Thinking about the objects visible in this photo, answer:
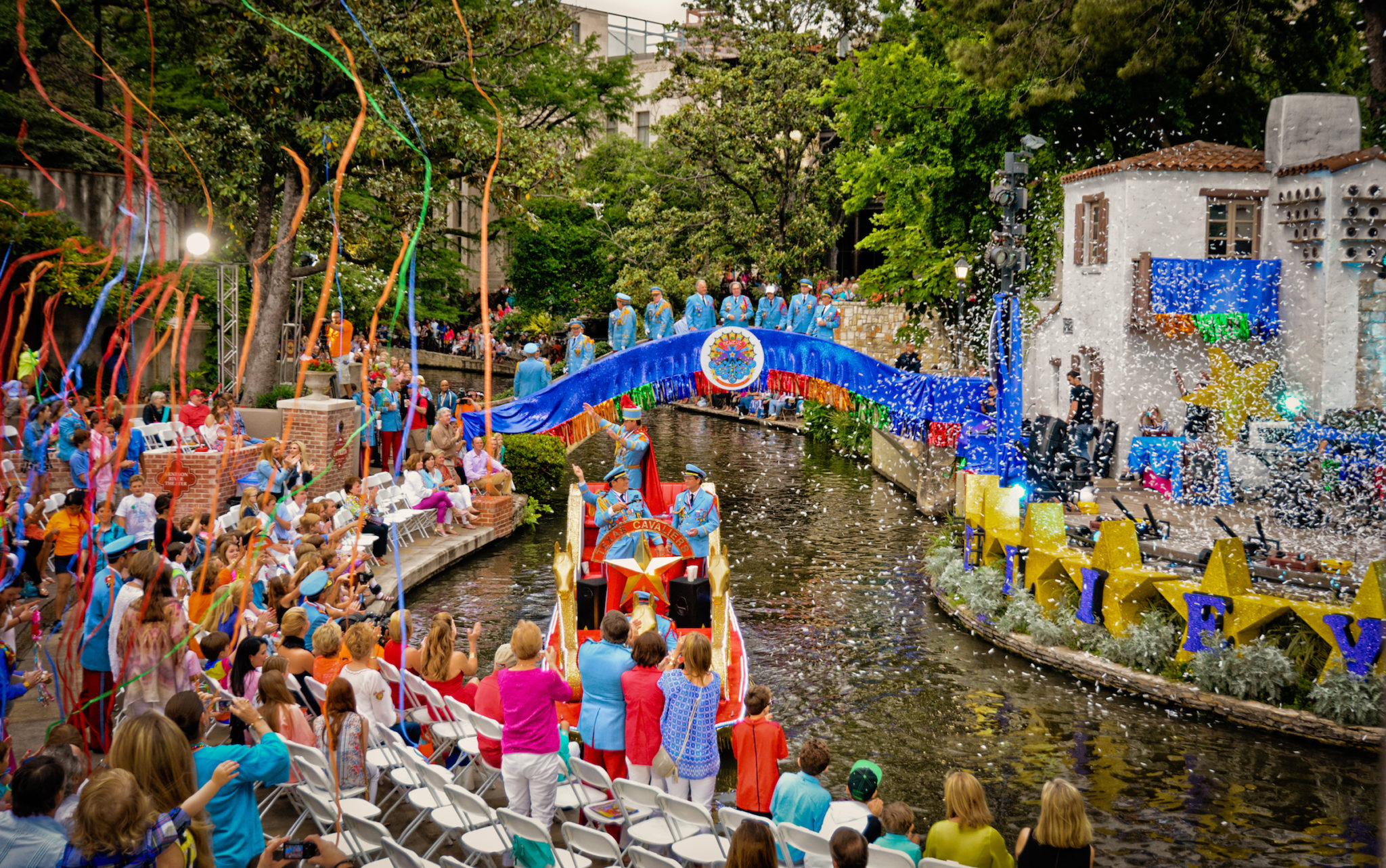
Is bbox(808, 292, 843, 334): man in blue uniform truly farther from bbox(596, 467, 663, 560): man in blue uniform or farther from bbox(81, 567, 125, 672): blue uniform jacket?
bbox(81, 567, 125, 672): blue uniform jacket

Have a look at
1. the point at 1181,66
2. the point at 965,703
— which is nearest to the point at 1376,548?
the point at 965,703

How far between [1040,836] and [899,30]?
25601mm

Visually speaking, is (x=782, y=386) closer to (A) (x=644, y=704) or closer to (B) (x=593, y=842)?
(A) (x=644, y=704)

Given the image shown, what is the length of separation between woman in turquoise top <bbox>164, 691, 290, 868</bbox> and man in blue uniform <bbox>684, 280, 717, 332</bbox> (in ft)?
30.5

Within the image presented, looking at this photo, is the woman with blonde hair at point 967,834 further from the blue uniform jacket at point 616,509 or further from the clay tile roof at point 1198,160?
the clay tile roof at point 1198,160

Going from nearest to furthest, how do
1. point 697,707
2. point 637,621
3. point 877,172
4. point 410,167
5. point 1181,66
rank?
point 697,707, point 637,621, point 410,167, point 1181,66, point 877,172

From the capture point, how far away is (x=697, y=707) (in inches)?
253

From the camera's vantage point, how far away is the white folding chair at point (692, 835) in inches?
234

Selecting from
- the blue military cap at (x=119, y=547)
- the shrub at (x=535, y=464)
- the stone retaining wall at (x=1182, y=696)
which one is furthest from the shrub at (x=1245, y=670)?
the shrub at (x=535, y=464)

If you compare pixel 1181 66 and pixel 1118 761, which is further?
pixel 1181 66

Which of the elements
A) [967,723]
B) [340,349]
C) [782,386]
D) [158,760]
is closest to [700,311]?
[782,386]

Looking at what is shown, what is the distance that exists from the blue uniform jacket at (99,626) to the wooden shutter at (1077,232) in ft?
64.0

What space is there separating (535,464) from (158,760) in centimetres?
1565

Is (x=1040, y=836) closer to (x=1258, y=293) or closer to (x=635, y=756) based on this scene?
(x=635, y=756)
